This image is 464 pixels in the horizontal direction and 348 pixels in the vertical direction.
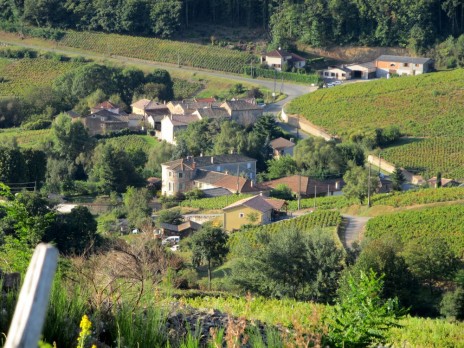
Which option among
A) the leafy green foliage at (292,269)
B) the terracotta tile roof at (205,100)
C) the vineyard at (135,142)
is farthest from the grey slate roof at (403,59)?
the leafy green foliage at (292,269)

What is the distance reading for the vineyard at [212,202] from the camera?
35.3m

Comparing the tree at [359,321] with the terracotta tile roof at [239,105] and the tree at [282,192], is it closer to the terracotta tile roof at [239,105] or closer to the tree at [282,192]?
the tree at [282,192]

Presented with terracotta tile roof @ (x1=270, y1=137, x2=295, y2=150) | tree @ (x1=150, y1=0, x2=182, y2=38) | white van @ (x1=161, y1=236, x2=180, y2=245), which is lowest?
terracotta tile roof @ (x1=270, y1=137, x2=295, y2=150)

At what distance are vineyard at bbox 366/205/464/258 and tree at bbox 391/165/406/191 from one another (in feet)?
21.4

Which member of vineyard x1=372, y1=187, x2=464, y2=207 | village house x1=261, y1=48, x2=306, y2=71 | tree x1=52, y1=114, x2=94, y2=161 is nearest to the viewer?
vineyard x1=372, y1=187, x2=464, y2=207

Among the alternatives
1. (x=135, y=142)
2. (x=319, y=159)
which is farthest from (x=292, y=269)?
(x=135, y=142)

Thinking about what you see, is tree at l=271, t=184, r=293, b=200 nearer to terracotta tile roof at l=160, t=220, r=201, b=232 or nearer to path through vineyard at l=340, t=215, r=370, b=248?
path through vineyard at l=340, t=215, r=370, b=248

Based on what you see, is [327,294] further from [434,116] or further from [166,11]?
[166,11]

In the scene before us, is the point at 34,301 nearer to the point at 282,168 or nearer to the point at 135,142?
the point at 282,168

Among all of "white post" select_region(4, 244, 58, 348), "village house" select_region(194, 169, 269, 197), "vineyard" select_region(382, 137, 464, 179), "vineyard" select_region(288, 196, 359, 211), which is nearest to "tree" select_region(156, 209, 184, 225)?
"vineyard" select_region(288, 196, 359, 211)

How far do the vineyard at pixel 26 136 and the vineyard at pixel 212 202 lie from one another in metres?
10.0

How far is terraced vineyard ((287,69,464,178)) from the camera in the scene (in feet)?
137

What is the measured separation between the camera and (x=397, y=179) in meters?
37.4

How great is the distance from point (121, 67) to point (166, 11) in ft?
20.2
